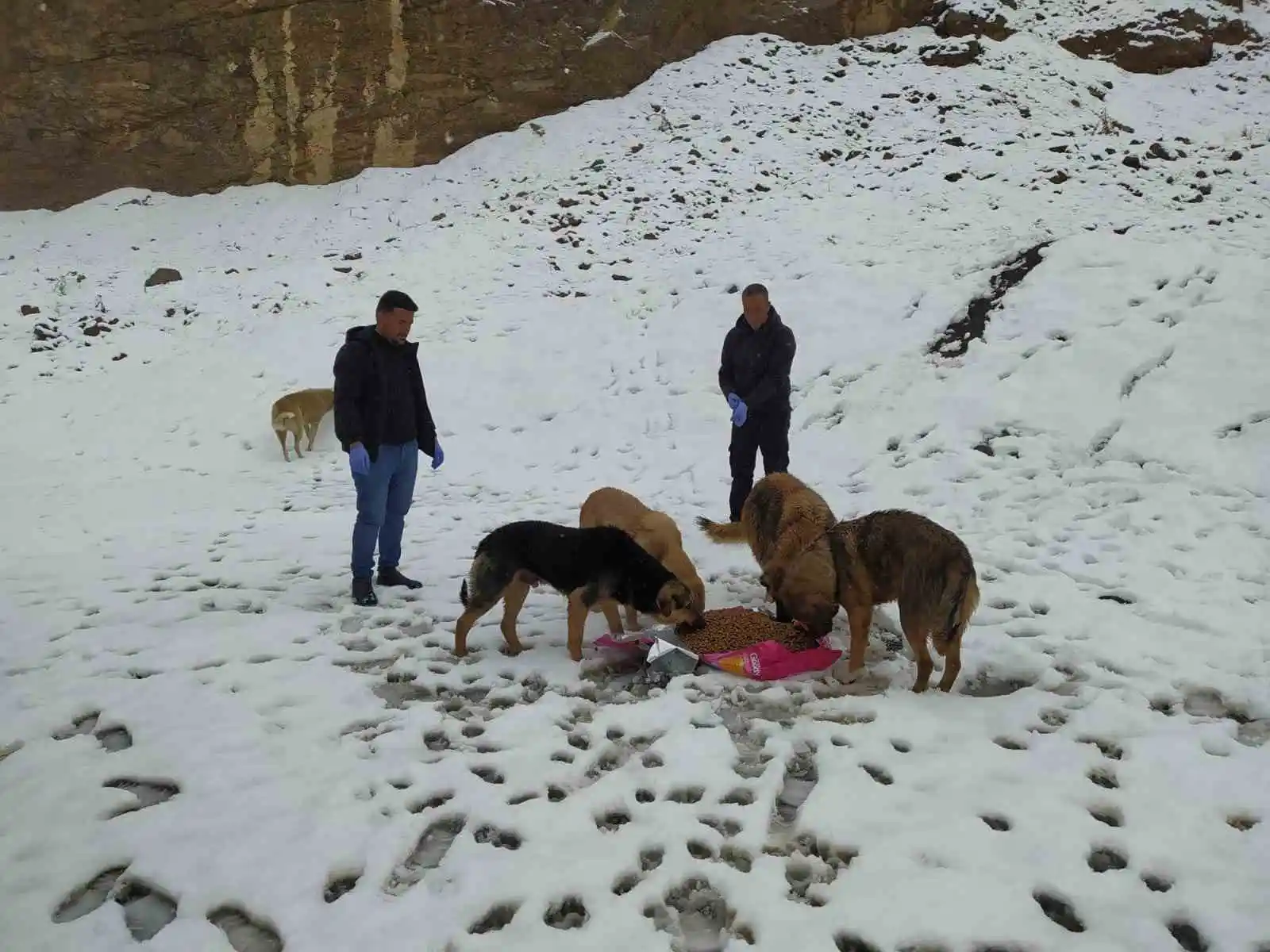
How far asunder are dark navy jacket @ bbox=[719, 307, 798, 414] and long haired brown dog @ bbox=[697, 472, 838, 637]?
1.30 metres

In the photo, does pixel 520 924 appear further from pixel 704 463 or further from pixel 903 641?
pixel 704 463

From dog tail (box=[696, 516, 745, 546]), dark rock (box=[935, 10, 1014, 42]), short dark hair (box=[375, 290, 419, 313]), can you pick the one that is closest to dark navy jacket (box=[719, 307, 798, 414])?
dog tail (box=[696, 516, 745, 546])

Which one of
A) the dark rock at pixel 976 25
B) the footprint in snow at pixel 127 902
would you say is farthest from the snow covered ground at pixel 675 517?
the dark rock at pixel 976 25

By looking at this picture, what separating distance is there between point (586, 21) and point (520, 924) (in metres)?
19.1

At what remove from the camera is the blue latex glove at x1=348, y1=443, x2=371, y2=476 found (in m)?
5.17

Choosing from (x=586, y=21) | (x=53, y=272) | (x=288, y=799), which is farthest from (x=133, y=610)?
(x=586, y=21)

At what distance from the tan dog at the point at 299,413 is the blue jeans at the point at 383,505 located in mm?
5041

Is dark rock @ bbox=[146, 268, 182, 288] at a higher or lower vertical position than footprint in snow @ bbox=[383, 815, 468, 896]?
higher

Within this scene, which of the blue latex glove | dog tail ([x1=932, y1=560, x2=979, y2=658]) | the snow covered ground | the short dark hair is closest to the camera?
the snow covered ground

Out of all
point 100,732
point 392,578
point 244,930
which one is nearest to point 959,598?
point 244,930

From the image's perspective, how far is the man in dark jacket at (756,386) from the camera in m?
6.59

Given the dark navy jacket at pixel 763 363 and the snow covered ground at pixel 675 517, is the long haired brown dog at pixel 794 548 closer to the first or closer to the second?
the snow covered ground at pixel 675 517

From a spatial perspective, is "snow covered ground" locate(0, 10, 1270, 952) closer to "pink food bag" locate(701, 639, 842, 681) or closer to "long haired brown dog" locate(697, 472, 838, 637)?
"pink food bag" locate(701, 639, 842, 681)

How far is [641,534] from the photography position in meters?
5.27
